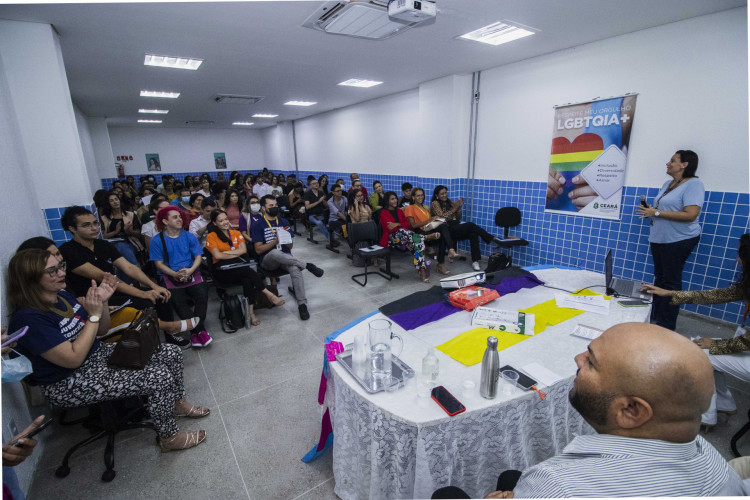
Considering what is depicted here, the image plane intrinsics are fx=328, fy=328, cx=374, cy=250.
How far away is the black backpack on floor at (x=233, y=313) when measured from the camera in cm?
339

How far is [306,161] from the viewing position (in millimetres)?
10711

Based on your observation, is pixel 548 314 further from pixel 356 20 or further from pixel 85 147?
pixel 85 147

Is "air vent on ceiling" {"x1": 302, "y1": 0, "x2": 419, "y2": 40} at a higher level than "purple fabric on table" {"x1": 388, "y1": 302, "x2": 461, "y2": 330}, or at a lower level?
higher

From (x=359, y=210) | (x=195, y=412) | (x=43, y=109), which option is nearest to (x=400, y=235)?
(x=359, y=210)

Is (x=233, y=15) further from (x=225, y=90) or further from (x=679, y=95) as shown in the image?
(x=679, y=95)

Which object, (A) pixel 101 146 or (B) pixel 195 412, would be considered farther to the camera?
(A) pixel 101 146

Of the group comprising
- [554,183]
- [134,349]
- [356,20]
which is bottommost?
[134,349]

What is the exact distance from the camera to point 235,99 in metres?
6.95

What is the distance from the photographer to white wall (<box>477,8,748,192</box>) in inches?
120

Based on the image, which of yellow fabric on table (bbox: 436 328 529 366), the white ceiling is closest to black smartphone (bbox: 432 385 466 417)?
yellow fabric on table (bbox: 436 328 529 366)

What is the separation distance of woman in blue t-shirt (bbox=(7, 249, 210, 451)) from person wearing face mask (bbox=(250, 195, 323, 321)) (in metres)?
1.83

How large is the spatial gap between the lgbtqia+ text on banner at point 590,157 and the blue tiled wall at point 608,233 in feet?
0.48

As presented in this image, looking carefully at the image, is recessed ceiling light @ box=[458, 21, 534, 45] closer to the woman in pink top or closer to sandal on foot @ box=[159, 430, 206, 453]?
the woman in pink top

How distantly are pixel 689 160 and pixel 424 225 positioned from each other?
2996 millimetres
